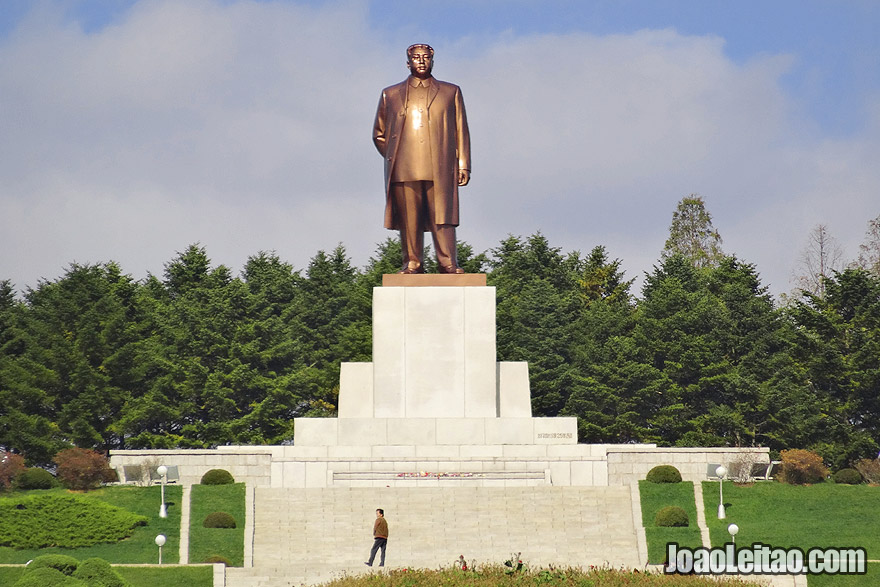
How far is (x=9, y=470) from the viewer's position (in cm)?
2623

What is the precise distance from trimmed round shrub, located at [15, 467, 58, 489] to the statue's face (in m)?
10.3

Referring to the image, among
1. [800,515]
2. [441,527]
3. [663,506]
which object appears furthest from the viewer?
[800,515]

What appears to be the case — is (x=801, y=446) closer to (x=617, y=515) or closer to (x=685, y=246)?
(x=617, y=515)

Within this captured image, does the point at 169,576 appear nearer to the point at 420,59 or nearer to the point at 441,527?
the point at 441,527

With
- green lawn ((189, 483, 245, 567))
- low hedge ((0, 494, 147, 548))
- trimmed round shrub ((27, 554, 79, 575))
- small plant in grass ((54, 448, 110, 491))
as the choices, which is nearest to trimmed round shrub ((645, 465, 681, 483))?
Result: green lawn ((189, 483, 245, 567))

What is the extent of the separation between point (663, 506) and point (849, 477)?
5.46 meters

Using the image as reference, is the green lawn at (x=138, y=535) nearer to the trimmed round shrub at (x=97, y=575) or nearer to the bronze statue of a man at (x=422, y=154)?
the trimmed round shrub at (x=97, y=575)

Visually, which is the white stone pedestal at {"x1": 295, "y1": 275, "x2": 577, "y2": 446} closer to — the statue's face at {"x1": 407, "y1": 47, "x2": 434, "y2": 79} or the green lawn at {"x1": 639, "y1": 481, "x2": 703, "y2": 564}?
the green lawn at {"x1": 639, "y1": 481, "x2": 703, "y2": 564}

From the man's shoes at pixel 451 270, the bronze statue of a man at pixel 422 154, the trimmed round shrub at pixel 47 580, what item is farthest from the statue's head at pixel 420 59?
the trimmed round shrub at pixel 47 580

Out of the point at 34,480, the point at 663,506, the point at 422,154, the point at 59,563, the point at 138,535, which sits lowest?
the point at 59,563

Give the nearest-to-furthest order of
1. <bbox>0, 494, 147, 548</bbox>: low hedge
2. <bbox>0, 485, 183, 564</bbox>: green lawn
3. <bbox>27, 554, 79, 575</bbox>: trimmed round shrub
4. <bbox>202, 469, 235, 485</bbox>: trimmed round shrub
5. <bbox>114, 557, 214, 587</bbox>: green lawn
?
<bbox>27, 554, 79, 575</bbox>: trimmed round shrub → <bbox>114, 557, 214, 587</bbox>: green lawn → <bbox>0, 485, 183, 564</bbox>: green lawn → <bbox>0, 494, 147, 548</bbox>: low hedge → <bbox>202, 469, 235, 485</bbox>: trimmed round shrub

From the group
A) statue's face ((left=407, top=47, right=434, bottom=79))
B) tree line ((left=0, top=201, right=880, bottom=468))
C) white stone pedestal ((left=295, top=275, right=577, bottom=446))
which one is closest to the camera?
white stone pedestal ((left=295, top=275, right=577, bottom=446))

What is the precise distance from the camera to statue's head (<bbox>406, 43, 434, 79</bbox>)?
24906 millimetres

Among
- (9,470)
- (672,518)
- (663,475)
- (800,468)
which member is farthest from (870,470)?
(9,470)
